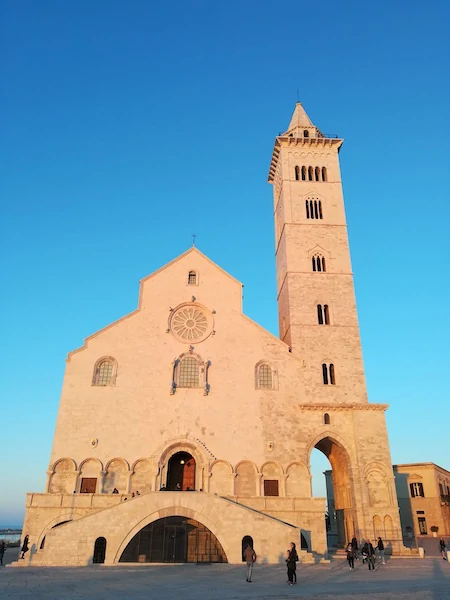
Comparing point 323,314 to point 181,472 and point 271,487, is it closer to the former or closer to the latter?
point 271,487

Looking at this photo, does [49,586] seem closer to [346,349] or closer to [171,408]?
[171,408]

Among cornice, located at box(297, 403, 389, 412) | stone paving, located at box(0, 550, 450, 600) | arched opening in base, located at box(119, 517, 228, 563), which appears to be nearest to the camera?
stone paving, located at box(0, 550, 450, 600)

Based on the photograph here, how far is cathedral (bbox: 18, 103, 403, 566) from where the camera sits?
967 inches

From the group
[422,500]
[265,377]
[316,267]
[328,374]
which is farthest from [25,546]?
[422,500]

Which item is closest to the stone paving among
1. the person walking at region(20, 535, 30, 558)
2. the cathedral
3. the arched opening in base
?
the arched opening in base

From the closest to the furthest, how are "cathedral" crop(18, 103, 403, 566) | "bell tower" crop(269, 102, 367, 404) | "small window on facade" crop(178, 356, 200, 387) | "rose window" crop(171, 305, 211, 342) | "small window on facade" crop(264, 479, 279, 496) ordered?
"cathedral" crop(18, 103, 403, 566) → "small window on facade" crop(264, 479, 279, 496) → "small window on facade" crop(178, 356, 200, 387) → "rose window" crop(171, 305, 211, 342) → "bell tower" crop(269, 102, 367, 404)

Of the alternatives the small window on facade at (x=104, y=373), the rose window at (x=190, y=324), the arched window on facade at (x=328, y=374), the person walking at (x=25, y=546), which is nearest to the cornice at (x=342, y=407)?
the arched window on facade at (x=328, y=374)

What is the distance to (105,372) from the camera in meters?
29.8

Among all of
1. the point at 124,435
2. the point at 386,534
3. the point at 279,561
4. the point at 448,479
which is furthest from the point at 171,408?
the point at 448,479

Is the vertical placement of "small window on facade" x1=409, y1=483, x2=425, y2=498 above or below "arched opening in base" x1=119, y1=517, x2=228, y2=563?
above

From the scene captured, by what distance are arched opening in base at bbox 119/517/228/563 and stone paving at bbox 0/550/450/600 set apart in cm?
88

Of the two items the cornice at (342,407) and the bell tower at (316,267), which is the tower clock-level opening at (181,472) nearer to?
the cornice at (342,407)

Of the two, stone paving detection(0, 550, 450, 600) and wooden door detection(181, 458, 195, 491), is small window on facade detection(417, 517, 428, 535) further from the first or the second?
wooden door detection(181, 458, 195, 491)

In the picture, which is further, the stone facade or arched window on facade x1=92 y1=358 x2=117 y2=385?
the stone facade
